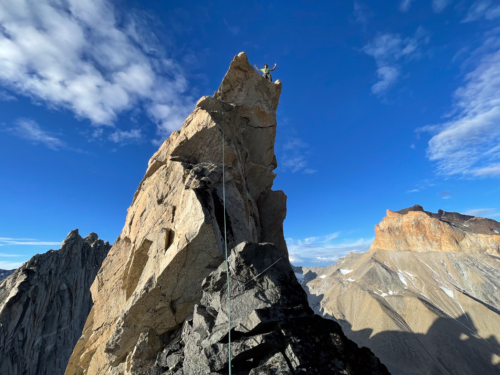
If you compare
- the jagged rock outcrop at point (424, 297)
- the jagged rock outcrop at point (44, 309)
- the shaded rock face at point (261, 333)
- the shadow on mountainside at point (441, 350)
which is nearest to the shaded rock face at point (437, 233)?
the jagged rock outcrop at point (424, 297)

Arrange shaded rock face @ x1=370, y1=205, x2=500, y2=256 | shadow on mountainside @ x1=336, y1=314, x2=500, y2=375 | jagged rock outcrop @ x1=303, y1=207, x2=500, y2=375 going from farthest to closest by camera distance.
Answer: shaded rock face @ x1=370, y1=205, x2=500, y2=256 < jagged rock outcrop @ x1=303, y1=207, x2=500, y2=375 < shadow on mountainside @ x1=336, y1=314, x2=500, y2=375

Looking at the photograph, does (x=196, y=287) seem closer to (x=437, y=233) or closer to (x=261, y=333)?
(x=261, y=333)

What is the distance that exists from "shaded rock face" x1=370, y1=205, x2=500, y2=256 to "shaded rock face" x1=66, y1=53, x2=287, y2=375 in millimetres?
159168

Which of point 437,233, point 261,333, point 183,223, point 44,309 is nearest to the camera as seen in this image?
point 261,333

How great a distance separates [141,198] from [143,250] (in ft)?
19.2

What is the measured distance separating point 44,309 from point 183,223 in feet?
209

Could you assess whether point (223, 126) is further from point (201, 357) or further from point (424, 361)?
point (424, 361)

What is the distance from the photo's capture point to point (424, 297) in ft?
393

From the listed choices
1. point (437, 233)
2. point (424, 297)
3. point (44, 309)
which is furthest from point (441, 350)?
point (44, 309)

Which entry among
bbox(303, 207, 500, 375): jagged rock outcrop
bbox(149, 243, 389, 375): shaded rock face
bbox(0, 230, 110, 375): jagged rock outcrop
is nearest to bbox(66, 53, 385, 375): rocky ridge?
bbox(149, 243, 389, 375): shaded rock face

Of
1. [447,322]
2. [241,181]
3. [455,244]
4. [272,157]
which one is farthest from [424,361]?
[241,181]

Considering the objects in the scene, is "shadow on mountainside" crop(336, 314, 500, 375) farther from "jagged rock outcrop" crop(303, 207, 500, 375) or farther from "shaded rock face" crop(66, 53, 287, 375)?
"shaded rock face" crop(66, 53, 287, 375)

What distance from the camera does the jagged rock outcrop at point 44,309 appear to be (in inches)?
1838

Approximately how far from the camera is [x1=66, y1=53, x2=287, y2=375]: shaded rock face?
1052cm
